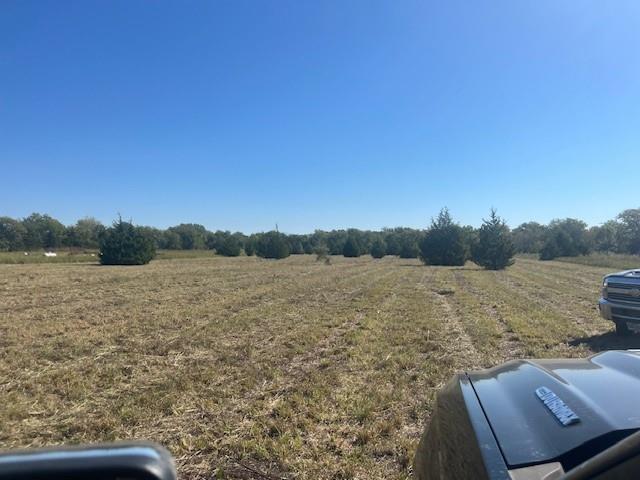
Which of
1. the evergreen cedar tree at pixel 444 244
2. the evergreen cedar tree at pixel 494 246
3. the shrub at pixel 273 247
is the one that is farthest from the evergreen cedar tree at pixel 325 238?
the evergreen cedar tree at pixel 494 246

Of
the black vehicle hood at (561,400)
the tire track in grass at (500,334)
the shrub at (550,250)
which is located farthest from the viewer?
the shrub at (550,250)

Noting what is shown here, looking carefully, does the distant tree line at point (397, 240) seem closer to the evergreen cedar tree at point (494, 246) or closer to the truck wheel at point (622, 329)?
the evergreen cedar tree at point (494, 246)

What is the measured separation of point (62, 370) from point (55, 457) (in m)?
6.57

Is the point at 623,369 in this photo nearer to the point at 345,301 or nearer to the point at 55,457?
the point at 55,457

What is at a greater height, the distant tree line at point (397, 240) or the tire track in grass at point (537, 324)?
the distant tree line at point (397, 240)

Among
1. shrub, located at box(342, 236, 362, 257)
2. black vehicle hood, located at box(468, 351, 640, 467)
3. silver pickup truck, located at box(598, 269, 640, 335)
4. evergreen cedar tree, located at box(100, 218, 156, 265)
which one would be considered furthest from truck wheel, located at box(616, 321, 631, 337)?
shrub, located at box(342, 236, 362, 257)

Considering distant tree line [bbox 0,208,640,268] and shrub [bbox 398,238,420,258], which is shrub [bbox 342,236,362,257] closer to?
distant tree line [bbox 0,208,640,268]

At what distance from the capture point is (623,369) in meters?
1.81

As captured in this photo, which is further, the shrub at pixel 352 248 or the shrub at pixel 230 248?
the shrub at pixel 352 248

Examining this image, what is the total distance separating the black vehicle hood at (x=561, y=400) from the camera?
1.27 m

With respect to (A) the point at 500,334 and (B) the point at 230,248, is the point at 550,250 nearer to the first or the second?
(B) the point at 230,248

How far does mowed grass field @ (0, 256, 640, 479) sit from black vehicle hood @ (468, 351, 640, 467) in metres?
2.06

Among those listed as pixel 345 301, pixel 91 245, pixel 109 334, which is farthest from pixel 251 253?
pixel 109 334

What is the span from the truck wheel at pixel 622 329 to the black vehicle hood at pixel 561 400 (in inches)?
289
